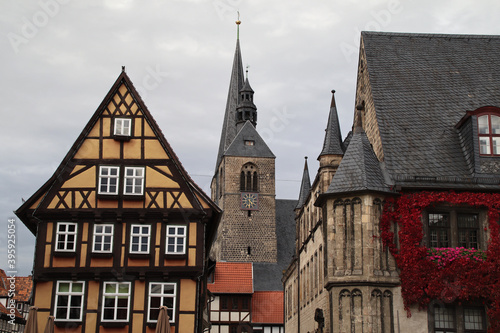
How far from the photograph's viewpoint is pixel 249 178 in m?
80.4

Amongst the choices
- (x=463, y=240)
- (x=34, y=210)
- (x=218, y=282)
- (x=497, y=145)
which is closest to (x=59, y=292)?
(x=34, y=210)

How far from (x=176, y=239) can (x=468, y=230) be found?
10.2m

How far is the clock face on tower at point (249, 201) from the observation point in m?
78.8

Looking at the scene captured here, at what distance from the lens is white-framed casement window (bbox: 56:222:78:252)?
2592 cm

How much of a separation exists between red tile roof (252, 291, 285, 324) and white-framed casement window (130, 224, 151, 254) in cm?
2805

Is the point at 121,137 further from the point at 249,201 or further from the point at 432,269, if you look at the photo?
the point at 249,201

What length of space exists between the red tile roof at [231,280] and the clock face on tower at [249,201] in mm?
23622

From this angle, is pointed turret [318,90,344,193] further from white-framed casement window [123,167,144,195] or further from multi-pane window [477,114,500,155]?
white-framed casement window [123,167,144,195]

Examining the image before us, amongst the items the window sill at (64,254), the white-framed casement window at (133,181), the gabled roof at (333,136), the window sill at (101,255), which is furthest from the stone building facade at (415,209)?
the window sill at (64,254)

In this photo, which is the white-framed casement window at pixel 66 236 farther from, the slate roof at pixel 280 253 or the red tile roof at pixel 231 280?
the slate roof at pixel 280 253

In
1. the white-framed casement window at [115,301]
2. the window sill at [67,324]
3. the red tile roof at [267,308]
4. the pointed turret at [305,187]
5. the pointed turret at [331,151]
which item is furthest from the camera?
the red tile roof at [267,308]

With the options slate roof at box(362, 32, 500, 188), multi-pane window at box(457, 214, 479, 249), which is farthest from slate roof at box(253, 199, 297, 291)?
multi-pane window at box(457, 214, 479, 249)

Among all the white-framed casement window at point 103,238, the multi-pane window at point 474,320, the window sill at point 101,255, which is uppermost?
the white-framed casement window at point 103,238

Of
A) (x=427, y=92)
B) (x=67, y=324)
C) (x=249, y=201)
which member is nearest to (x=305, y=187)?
(x=427, y=92)
